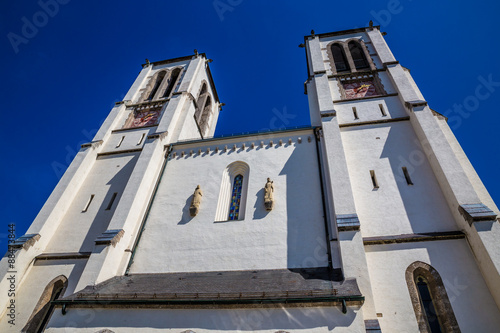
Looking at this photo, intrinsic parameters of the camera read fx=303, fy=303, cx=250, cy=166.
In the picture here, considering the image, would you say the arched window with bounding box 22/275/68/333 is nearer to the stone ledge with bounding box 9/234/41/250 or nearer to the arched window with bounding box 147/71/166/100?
the stone ledge with bounding box 9/234/41/250

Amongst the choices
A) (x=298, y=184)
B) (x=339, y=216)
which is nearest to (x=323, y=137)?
(x=298, y=184)

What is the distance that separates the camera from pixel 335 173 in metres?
11.0

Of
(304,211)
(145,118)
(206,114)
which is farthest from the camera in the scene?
(206,114)

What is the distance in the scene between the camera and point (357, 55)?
1977 cm

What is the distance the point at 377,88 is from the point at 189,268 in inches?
502

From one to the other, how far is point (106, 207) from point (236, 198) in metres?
5.65

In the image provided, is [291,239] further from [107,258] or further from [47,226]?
[47,226]

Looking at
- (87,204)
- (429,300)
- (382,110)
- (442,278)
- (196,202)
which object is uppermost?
(382,110)

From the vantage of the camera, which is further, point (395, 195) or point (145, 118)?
point (145, 118)

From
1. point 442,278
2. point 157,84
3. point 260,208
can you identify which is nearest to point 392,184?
point 442,278

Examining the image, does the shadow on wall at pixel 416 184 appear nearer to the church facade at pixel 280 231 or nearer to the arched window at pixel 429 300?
the church facade at pixel 280 231

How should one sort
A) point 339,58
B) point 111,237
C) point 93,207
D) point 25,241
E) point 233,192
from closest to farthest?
point 111,237 < point 25,241 < point 233,192 < point 93,207 < point 339,58

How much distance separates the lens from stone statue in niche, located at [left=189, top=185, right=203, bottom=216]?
11.9 m

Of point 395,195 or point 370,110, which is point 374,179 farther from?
point 370,110
